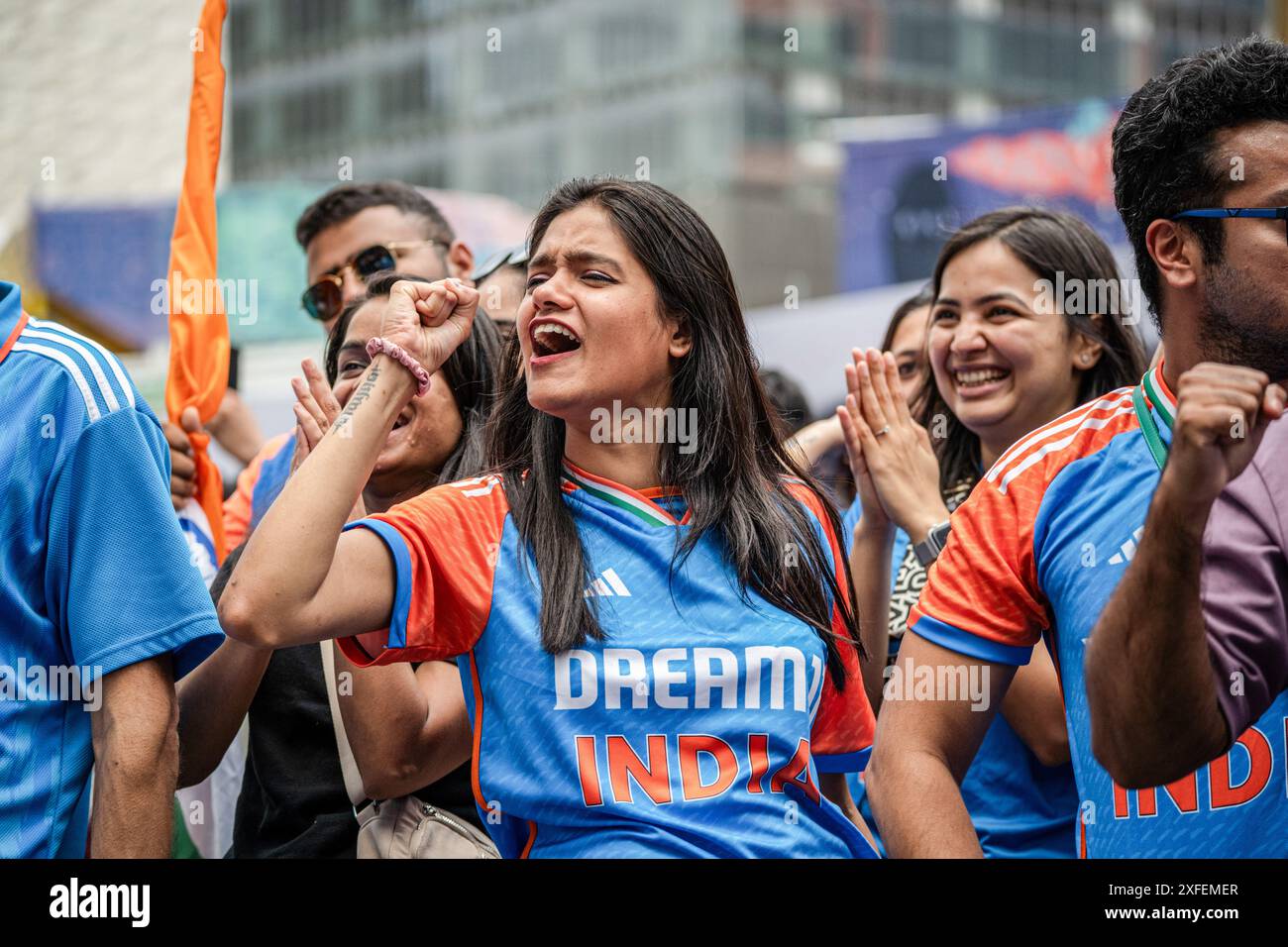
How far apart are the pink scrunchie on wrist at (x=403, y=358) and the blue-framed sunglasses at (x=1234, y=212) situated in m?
1.34

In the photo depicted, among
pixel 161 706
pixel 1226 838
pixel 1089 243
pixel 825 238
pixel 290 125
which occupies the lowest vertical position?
pixel 1226 838

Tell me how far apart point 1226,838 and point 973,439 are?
1.84 metres

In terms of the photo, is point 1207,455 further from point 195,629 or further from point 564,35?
point 564,35

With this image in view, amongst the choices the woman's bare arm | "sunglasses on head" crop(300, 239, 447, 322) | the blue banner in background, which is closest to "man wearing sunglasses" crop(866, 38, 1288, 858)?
the woman's bare arm

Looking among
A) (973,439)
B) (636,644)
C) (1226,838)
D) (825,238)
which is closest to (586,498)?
(636,644)

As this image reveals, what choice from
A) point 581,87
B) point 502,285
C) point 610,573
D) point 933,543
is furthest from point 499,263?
point 581,87

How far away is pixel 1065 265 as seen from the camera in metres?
4.06

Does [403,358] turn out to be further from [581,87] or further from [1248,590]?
[581,87]

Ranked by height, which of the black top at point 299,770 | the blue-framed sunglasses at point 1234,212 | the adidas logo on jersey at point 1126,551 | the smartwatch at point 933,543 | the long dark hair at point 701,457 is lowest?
the black top at point 299,770

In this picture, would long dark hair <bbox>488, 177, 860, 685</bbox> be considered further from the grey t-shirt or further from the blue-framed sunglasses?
the blue-framed sunglasses

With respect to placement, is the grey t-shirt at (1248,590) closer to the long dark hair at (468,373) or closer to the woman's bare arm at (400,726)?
the woman's bare arm at (400,726)

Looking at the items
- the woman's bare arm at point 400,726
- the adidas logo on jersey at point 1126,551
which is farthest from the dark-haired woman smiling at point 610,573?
the adidas logo on jersey at point 1126,551

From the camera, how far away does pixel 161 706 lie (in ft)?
9.23

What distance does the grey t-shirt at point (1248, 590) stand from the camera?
2344 millimetres
